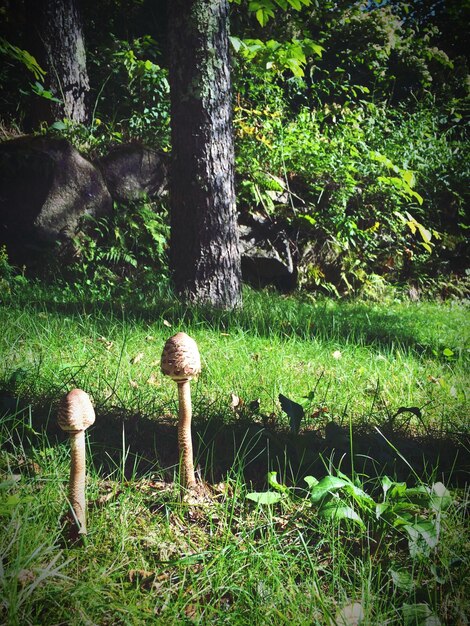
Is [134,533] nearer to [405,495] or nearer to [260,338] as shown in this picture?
[405,495]

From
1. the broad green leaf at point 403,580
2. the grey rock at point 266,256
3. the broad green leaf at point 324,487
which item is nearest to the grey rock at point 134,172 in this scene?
the grey rock at point 266,256

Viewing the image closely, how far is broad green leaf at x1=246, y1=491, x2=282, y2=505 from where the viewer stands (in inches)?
67.9

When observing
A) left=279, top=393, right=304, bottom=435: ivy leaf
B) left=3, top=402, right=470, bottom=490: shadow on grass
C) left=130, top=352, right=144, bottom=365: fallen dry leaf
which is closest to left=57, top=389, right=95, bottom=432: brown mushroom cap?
left=3, top=402, right=470, bottom=490: shadow on grass

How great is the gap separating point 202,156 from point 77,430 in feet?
11.9

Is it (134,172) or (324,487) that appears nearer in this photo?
(324,487)

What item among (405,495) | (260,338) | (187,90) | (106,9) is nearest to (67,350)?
(260,338)

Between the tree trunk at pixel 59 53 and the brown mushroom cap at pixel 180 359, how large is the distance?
227 inches

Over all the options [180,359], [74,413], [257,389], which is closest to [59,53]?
[257,389]

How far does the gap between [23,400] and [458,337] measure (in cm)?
407

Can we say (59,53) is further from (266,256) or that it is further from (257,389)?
(257,389)

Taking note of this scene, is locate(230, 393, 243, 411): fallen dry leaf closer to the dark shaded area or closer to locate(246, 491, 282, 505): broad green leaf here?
locate(246, 491, 282, 505): broad green leaf

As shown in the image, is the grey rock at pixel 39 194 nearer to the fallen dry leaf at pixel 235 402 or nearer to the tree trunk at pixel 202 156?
the tree trunk at pixel 202 156

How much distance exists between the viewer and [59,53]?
6.20m

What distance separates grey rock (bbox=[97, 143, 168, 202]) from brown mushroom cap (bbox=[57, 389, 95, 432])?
4.94m
